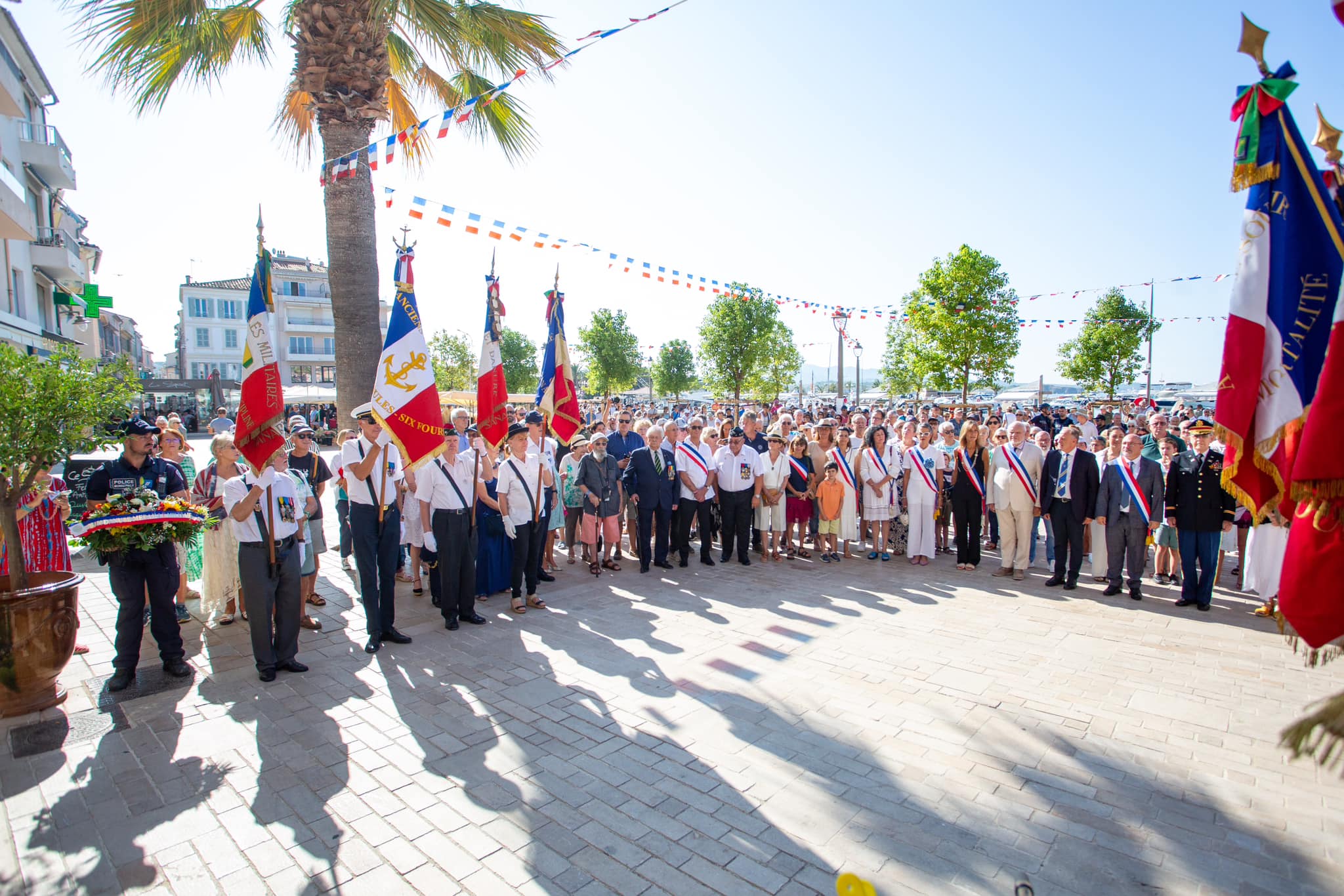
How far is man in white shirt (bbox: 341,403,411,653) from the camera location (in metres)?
6.18

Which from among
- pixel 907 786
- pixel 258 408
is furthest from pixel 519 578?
pixel 907 786

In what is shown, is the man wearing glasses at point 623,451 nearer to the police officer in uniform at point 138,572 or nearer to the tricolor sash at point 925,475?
the tricolor sash at point 925,475

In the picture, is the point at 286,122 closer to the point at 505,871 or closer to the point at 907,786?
the point at 505,871

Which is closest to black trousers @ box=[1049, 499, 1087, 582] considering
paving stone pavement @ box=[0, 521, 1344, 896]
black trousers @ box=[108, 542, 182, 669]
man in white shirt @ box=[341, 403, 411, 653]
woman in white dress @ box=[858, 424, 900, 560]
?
paving stone pavement @ box=[0, 521, 1344, 896]

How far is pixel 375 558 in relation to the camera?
6.36 metres

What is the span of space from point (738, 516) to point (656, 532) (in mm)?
1240

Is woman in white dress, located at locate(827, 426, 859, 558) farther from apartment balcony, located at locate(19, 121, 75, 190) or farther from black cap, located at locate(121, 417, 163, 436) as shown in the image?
apartment balcony, located at locate(19, 121, 75, 190)

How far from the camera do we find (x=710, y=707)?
496cm

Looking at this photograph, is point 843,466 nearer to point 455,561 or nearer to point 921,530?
point 921,530

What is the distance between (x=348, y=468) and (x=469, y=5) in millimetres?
6507

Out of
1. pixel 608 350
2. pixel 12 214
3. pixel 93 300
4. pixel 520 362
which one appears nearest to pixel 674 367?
pixel 608 350

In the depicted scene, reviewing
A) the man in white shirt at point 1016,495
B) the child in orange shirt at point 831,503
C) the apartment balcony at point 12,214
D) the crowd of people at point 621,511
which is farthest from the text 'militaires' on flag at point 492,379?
the apartment balcony at point 12,214

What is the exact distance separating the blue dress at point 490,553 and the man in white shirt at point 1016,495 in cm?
638

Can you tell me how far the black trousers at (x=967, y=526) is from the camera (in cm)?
937
